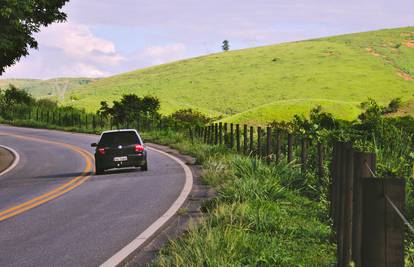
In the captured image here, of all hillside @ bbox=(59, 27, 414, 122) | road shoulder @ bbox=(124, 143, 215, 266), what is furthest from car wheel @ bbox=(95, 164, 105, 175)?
hillside @ bbox=(59, 27, 414, 122)

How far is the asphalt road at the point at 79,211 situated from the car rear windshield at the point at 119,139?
1.11 meters

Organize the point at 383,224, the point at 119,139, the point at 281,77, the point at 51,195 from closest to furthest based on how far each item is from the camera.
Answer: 1. the point at 383,224
2. the point at 51,195
3. the point at 119,139
4. the point at 281,77

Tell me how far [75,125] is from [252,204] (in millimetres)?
46030

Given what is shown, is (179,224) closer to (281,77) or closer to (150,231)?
(150,231)

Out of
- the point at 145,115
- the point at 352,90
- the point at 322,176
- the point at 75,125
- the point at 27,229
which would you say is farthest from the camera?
the point at 352,90

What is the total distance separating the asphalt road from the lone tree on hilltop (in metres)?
4.19

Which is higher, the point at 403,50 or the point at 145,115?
the point at 403,50

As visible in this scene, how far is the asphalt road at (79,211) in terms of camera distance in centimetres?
880

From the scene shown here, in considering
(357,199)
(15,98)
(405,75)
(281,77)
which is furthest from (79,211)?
(281,77)

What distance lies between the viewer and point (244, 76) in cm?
12450

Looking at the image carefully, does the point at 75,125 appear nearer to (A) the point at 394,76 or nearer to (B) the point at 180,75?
(A) the point at 394,76

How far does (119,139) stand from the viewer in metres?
22.8

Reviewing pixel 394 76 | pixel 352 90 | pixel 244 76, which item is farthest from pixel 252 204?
pixel 244 76

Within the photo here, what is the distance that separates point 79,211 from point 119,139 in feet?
33.4
